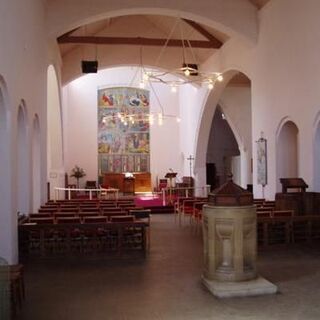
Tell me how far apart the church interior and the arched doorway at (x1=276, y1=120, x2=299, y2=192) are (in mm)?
28

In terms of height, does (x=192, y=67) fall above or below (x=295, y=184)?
above

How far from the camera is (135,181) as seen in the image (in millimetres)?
22656

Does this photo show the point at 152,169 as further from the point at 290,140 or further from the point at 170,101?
the point at 290,140

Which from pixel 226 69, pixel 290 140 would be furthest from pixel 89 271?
pixel 226 69

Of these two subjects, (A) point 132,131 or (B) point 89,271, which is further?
A: (A) point 132,131

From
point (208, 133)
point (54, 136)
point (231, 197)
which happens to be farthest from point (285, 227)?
point (208, 133)

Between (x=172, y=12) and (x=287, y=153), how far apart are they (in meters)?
4.61

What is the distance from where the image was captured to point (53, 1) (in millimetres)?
11523

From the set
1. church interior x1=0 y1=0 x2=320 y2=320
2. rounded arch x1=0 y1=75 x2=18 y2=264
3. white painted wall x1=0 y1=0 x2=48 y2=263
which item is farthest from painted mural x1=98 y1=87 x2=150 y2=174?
rounded arch x1=0 y1=75 x2=18 y2=264

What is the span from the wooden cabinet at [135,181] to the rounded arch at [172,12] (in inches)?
443

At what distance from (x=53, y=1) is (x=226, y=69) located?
237 inches

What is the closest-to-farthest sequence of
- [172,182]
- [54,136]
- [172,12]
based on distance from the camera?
[172,12]
[54,136]
[172,182]

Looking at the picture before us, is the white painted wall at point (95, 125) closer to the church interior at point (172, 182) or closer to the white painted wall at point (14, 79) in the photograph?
the church interior at point (172, 182)

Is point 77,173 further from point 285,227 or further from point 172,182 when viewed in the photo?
point 285,227
